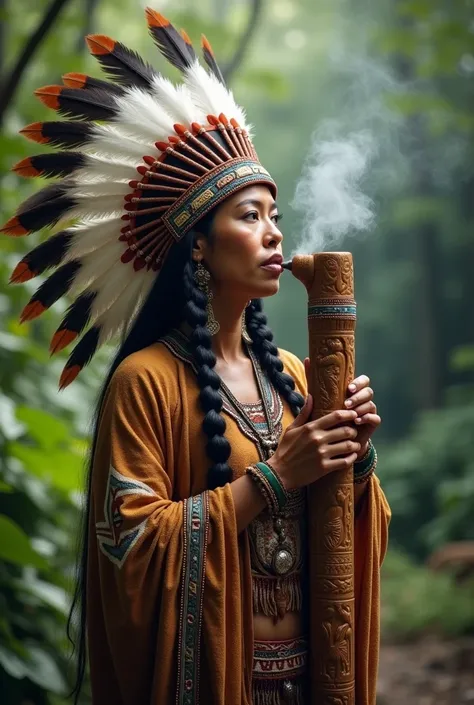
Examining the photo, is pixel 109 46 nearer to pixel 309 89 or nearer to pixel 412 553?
pixel 412 553

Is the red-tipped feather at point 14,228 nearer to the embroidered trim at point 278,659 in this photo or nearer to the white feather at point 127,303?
the white feather at point 127,303

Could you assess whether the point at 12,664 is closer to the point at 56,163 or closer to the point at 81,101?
the point at 56,163

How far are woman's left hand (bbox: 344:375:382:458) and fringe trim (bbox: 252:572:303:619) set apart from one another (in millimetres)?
442

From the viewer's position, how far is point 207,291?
255 centimetres

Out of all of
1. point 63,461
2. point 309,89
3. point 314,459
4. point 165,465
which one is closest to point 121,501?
point 165,465

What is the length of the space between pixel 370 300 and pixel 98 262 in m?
14.1

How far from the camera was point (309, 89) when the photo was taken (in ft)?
55.9

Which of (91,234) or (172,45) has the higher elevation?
(172,45)

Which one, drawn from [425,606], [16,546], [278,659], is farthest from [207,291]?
[425,606]

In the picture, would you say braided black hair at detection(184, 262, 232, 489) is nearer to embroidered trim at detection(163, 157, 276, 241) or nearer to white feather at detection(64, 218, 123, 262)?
embroidered trim at detection(163, 157, 276, 241)

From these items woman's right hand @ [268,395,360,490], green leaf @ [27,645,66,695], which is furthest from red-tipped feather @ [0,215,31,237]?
green leaf @ [27,645,66,695]

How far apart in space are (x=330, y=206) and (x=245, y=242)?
1.37ft

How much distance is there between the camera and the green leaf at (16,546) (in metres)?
3.08

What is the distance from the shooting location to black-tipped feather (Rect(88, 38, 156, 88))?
2.56 meters
